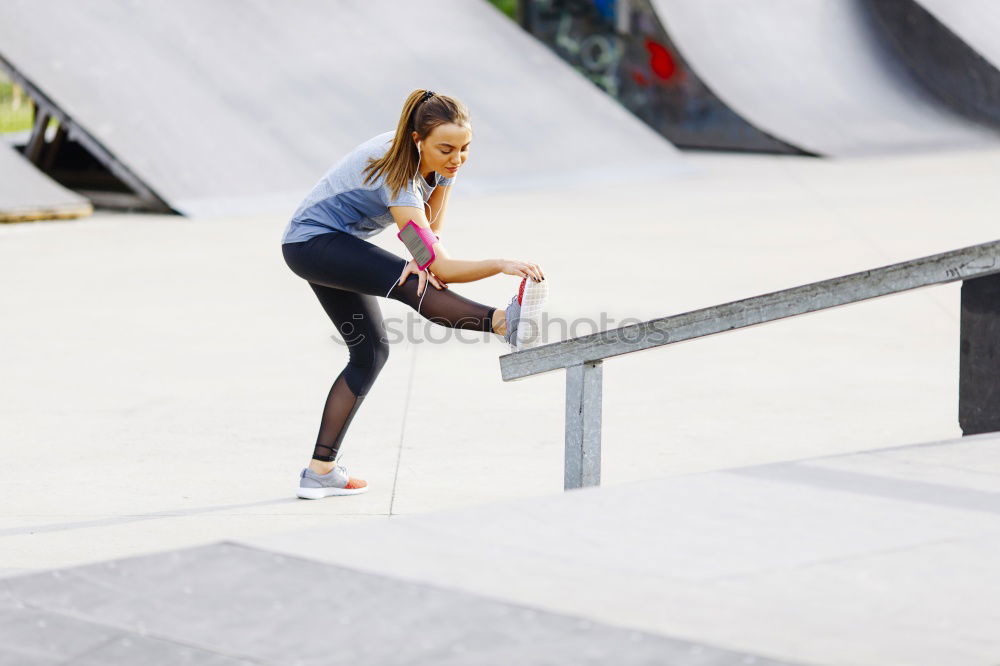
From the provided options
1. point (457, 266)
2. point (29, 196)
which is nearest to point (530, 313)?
point (457, 266)

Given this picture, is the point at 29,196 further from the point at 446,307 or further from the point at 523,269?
the point at 523,269

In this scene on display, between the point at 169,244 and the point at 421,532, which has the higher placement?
the point at 169,244

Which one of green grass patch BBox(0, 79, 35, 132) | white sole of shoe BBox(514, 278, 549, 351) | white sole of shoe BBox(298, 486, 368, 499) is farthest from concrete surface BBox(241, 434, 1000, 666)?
green grass patch BBox(0, 79, 35, 132)

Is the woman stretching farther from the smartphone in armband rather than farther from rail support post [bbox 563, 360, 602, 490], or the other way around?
rail support post [bbox 563, 360, 602, 490]

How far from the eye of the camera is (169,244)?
461 inches

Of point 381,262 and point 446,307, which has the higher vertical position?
point 381,262

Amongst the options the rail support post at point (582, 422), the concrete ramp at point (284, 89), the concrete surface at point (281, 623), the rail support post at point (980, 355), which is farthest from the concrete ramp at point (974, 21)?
the concrete surface at point (281, 623)

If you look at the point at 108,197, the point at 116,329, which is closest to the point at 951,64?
the point at 108,197

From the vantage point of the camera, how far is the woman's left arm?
510 centimetres

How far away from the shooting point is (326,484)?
528cm

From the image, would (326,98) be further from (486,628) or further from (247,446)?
(486,628)

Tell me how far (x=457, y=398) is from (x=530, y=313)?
2294mm

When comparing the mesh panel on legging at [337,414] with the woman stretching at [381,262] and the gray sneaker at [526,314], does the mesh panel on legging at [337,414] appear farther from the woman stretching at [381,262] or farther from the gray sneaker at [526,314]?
the gray sneaker at [526,314]

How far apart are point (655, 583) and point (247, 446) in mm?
2865
